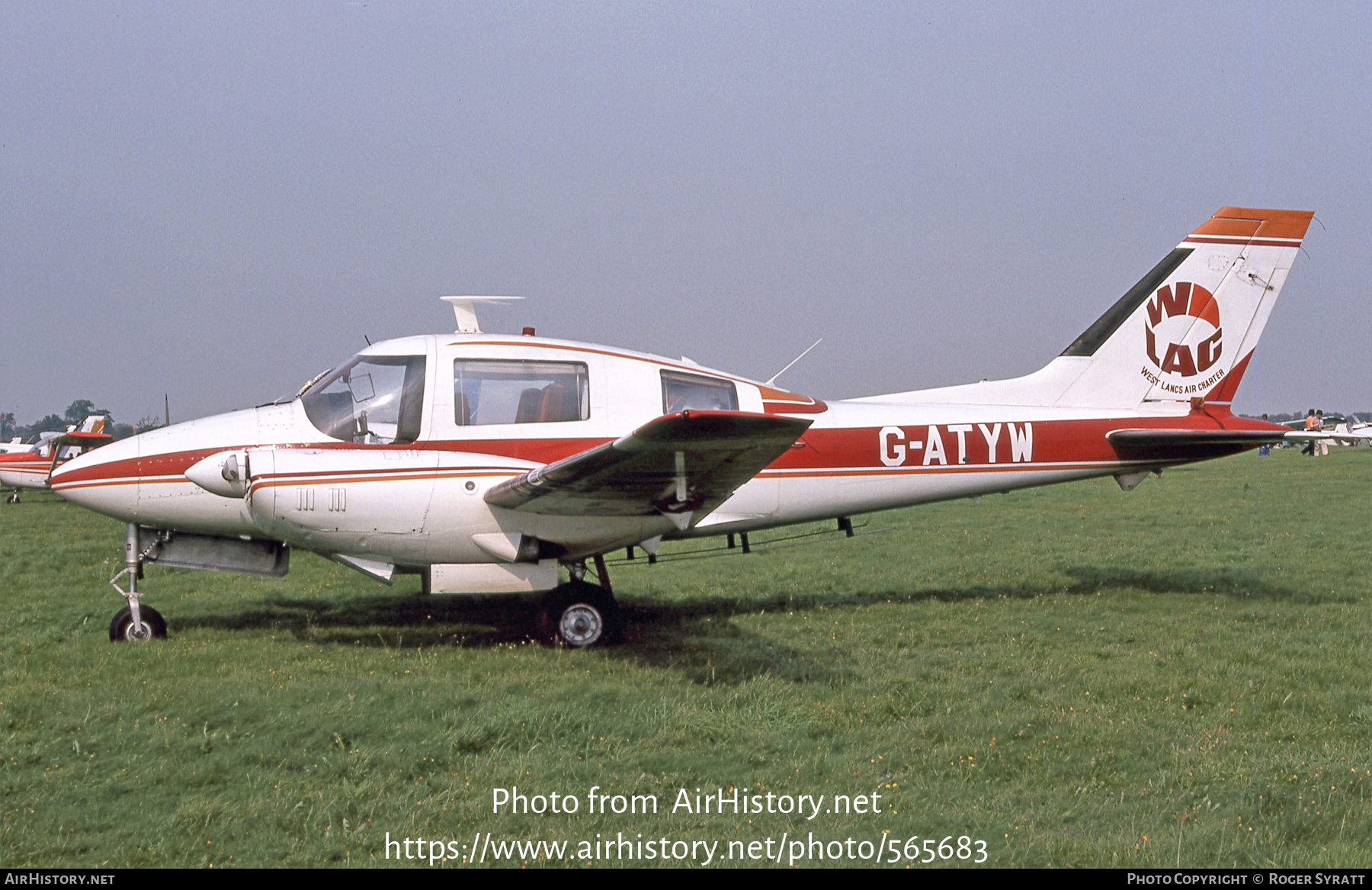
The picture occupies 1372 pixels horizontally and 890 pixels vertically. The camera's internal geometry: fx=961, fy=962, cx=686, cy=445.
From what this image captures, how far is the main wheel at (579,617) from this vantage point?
25.2 feet

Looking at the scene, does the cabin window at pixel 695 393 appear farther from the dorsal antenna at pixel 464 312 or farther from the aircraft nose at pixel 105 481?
the aircraft nose at pixel 105 481

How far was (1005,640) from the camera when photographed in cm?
785

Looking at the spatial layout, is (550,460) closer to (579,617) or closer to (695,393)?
(579,617)

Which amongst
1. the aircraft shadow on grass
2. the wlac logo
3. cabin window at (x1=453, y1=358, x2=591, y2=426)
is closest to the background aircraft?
the aircraft shadow on grass

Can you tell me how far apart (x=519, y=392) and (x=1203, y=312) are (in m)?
7.13

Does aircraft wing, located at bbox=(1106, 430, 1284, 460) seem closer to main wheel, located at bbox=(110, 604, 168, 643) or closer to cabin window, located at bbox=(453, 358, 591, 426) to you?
cabin window, located at bbox=(453, 358, 591, 426)

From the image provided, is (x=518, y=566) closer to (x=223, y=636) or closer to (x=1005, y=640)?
(x=223, y=636)

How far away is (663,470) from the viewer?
6.62 meters

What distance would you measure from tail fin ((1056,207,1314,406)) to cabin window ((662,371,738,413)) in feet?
12.9

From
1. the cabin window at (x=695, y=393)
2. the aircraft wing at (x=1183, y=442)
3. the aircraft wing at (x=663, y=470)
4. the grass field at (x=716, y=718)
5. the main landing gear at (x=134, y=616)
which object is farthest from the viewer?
the aircraft wing at (x=1183, y=442)

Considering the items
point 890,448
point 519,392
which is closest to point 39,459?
point 519,392

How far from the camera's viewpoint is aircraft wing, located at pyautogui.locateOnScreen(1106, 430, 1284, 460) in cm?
940

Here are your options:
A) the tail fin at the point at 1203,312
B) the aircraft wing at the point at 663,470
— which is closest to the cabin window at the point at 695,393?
the aircraft wing at the point at 663,470

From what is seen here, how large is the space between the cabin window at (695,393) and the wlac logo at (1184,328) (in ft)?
15.5
